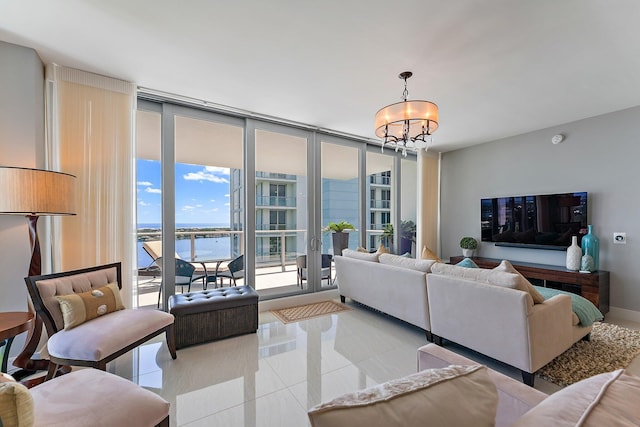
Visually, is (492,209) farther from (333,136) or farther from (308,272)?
(308,272)

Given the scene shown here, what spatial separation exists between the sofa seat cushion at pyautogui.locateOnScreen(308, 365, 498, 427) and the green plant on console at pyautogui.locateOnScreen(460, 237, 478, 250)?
469 centimetres

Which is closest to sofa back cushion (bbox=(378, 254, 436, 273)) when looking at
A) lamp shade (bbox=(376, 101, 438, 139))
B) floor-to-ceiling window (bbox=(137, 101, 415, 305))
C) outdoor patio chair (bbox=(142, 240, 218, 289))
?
lamp shade (bbox=(376, 101, 438, 139))

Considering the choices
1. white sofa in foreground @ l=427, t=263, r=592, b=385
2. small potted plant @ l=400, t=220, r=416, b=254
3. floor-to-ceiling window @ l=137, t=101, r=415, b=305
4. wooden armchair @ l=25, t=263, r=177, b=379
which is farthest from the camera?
small potted plant @ l=400, t=220, r=416, b=254

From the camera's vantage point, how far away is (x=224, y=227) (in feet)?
13.5

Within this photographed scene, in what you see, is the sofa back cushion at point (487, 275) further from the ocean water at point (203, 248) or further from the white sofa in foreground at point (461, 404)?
A: the ocean water at point (203, 248)

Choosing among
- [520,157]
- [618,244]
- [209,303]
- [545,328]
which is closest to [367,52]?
[545,328]

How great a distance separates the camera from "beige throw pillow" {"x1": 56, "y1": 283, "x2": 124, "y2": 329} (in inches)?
75.9

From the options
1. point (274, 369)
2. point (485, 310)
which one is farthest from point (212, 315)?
point (485, 310)

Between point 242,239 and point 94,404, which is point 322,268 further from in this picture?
point 94,404

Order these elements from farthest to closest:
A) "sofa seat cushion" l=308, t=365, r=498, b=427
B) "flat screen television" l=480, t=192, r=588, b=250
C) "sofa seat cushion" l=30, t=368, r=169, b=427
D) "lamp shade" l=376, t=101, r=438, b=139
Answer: "flat screen television" l=480, t=192, r=588, b=250 < "lamp shade" l=376, t=101, r=438, b=139 < "sofa seat cushion" l=30, t=368, r=169, b=427 < "sofa seat cushion" l=308, t=365, r=498, b=427

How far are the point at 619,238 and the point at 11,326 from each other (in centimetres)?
599

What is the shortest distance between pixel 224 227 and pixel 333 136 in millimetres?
2247

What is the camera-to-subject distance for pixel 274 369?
91.0 inches

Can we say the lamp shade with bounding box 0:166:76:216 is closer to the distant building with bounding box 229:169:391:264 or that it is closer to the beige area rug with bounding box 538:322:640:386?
the distant building with bounding box 229:169:391:264
